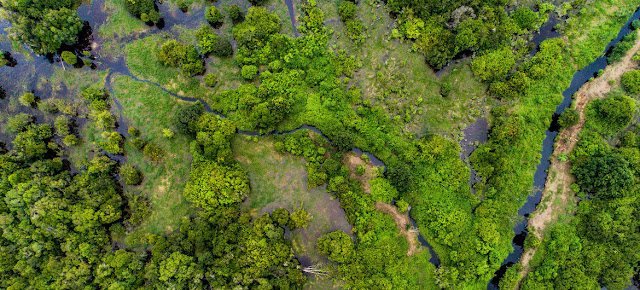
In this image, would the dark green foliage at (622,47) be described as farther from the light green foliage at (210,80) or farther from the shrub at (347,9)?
the light green foliage at (210,80)

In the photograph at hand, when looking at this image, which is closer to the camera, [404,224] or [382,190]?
[382,190]

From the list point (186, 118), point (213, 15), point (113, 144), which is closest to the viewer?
point (186, 118)

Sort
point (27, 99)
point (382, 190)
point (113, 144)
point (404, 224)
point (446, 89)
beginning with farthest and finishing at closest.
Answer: point (446, 89) → point (404, 224) → point (27, 99) → point (382, 190) → point (113, 144)

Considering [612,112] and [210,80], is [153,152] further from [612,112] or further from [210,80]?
[612,112]

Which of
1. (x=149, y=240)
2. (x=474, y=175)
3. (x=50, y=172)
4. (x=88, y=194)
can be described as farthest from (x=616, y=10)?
(x=50, y=172)

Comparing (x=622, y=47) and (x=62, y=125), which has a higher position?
(x=622, y=47)

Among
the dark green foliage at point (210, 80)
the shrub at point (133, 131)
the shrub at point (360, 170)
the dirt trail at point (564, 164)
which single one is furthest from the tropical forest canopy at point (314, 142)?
the shrub at point (360, 170)

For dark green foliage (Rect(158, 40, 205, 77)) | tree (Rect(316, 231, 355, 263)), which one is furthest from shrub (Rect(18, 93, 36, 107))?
tree (Rect(316, 231, 355, 263))

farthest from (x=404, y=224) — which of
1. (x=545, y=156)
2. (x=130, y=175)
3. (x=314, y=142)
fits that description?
(x=130, y=175)
